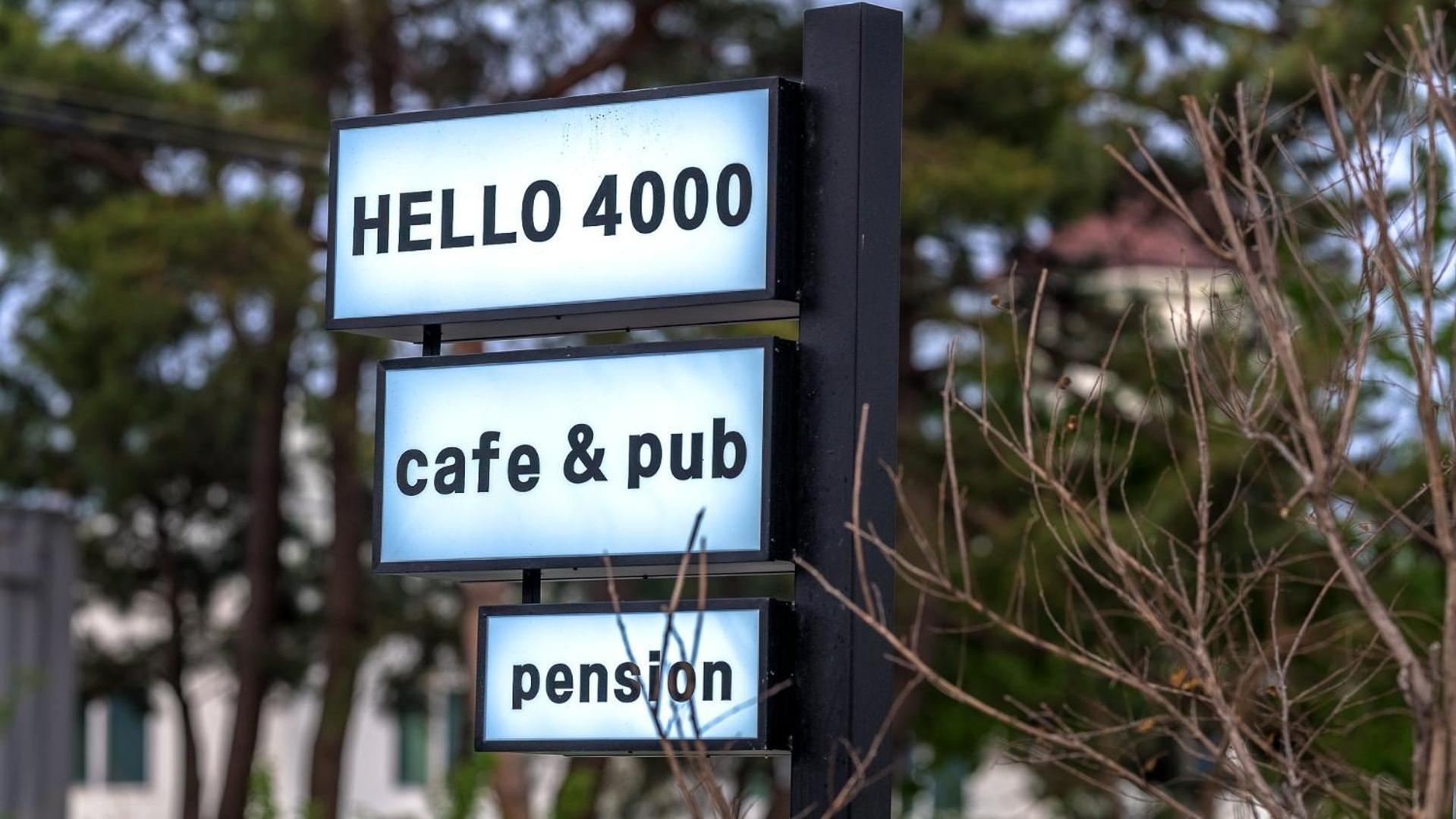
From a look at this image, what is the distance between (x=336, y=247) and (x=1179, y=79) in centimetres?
1459

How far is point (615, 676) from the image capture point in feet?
13.6

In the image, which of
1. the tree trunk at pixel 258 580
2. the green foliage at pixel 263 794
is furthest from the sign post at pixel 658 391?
the tree trunk at pixel 258 580

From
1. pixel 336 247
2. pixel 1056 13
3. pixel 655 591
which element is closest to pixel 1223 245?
pixel 336 247

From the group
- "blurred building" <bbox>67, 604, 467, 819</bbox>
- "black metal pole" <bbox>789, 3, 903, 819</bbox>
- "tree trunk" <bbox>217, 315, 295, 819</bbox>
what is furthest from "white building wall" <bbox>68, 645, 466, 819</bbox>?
"black metal pole" <bbox>789, 3, 903, 819</bbox>

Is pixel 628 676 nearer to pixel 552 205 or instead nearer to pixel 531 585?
pixel 531 585

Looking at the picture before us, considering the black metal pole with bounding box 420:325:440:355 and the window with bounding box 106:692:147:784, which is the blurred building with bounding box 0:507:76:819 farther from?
the window with bounding box 106:692:147:784

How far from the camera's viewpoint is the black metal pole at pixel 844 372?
12.9ft

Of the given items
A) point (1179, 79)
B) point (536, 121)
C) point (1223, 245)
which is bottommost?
point (1223, 245)

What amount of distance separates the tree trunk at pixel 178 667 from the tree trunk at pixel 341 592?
3.92m

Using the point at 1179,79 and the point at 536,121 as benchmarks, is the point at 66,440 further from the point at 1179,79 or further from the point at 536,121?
the point at 536,121

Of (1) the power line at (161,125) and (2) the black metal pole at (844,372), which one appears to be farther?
(1) the power line at (161,125)

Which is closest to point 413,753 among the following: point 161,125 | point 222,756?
point 222,756

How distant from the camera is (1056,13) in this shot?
2100cm

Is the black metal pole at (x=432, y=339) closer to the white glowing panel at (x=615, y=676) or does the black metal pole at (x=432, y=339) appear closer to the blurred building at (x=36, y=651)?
the white glowing panel at (x=615, y=676)
